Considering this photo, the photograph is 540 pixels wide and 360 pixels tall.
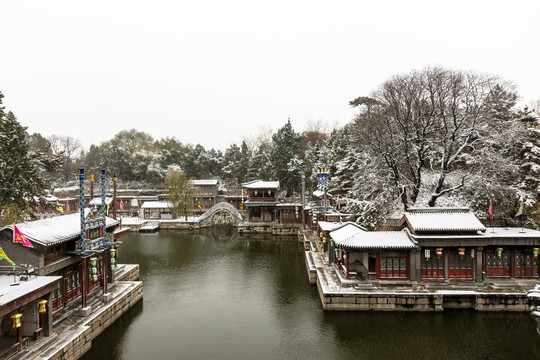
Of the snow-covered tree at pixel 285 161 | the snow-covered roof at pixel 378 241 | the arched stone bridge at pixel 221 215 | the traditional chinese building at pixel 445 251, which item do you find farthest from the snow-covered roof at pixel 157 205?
the traditional chinese building at pixel 445 251

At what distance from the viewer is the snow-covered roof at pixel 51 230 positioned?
14.1 metres

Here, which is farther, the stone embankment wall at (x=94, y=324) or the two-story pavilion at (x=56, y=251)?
the two-story pavilion at (x=56, y=251)

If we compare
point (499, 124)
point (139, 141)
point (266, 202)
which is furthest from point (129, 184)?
point (499, 124)

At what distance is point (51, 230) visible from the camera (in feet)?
50.9

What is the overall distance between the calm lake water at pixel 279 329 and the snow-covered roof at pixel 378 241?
3.68 m

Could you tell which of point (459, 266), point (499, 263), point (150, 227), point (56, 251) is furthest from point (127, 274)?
point (499, 263)

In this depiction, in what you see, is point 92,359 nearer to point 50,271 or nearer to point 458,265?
point 50,271

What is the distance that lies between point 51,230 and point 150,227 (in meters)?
32.1

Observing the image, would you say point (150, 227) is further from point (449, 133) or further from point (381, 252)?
point (449, 133)

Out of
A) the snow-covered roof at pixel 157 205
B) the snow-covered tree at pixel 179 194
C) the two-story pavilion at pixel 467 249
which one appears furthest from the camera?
the snow-covered roof at pixel 157 205

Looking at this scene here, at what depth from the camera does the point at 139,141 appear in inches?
3105

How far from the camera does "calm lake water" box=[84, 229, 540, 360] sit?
14.2 meters

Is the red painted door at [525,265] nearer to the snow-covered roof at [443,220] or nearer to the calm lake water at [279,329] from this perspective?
the snow-covered roof at [443,220]

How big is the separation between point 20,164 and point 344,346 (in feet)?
80.2
